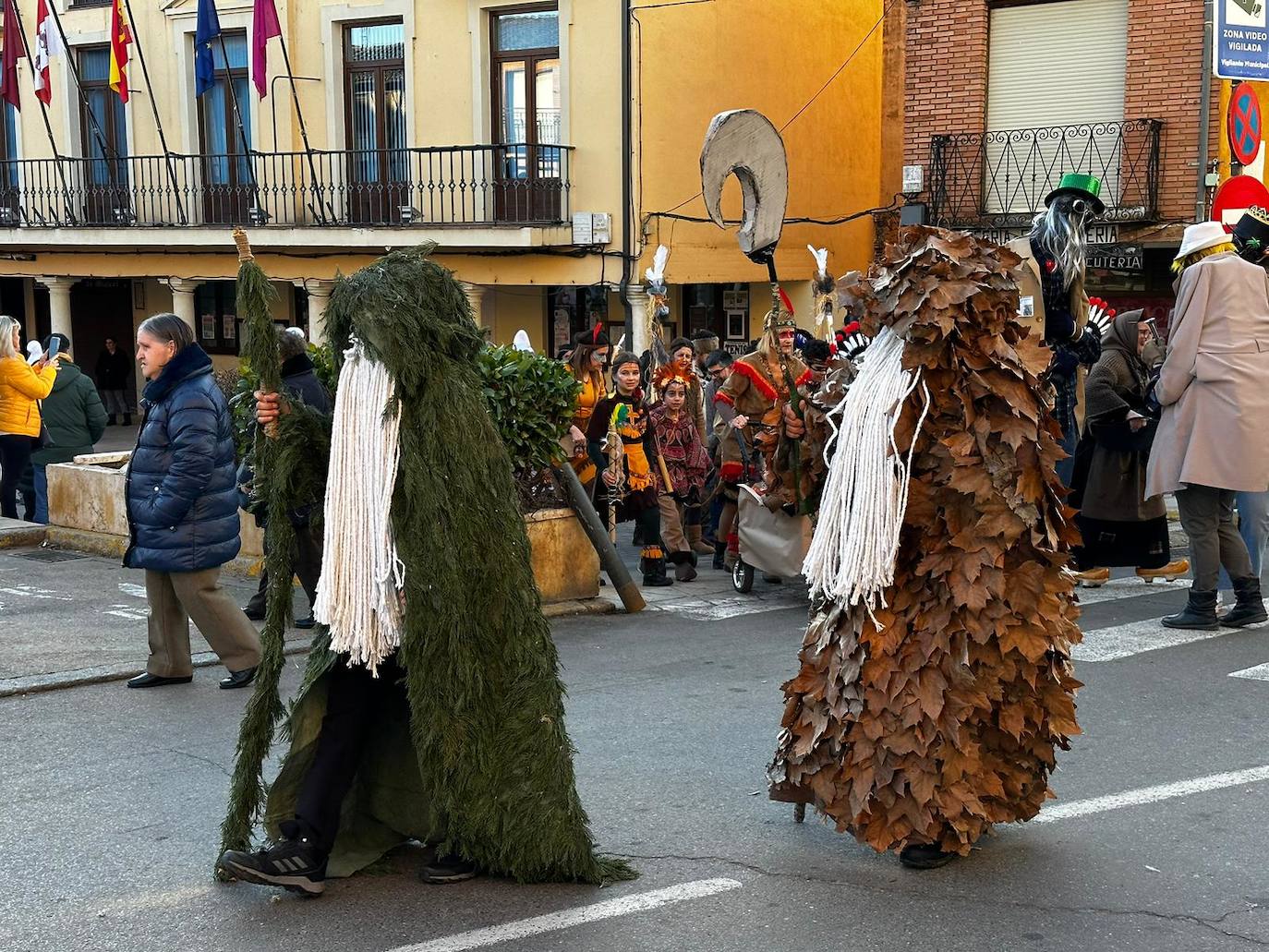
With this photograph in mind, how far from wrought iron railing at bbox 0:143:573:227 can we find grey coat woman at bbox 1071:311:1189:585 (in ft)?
37.9

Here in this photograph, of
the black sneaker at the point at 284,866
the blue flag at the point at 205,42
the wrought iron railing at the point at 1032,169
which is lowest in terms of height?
Answer: the black sneaker at the point at 284,866

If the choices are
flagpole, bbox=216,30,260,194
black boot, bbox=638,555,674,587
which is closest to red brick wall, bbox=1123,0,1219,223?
black boot, bbox=638,555,674,587

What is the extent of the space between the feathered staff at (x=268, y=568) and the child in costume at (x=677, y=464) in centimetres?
608

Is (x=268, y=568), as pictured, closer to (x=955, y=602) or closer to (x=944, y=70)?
(x=955, y=602)

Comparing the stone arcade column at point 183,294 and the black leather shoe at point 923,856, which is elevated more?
the stone arcade column at point 183,294

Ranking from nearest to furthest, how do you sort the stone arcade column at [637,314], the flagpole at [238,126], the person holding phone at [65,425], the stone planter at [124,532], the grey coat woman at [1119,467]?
the stone planter at [124,532], the grey coat woman at [1119,467], the person holding phone at [65,425], the stone arcade column at [637,314], the flagpole at [238,126]

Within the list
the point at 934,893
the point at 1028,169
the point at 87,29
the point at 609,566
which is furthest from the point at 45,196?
the point at 934,893

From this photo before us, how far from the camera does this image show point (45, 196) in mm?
25484

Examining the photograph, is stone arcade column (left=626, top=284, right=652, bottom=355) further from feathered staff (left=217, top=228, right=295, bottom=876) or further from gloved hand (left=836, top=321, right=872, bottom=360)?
feathered staff (left=217, top=228, right=295, bottom=876)

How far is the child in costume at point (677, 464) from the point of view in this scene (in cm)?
1069

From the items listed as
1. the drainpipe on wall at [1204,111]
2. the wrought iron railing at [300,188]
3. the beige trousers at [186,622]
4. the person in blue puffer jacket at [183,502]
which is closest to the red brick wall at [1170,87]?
the drainpipe on wall at [1204,111]

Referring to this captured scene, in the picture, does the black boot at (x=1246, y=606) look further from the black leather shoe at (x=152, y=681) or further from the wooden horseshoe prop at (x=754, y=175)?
the black leather shoe at (x=152, y=681)

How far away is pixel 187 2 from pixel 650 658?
61.7 feet

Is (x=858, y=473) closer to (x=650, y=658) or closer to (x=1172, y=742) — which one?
(x=1172, y=742)
